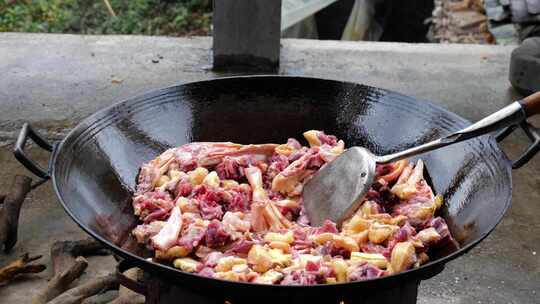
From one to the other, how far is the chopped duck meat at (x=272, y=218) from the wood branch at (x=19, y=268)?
3.31 ft

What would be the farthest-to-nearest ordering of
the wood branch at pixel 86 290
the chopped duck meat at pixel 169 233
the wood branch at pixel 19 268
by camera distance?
the wood branch at pixel 19 268 → the wood branch at pixel 86 290 → the chopped duck meat at pixel 169 233

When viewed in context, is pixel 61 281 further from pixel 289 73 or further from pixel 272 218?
pixel 289 73

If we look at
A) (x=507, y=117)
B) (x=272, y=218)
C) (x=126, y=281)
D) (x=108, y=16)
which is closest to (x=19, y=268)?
(x=126, y=281)

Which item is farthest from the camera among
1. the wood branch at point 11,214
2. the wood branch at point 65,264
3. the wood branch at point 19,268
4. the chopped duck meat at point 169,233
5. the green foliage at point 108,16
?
the green foliage at point 108,16

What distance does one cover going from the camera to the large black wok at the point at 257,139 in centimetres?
218

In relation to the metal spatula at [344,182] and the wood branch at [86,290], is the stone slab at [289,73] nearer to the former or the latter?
the wood branch at [86,290]

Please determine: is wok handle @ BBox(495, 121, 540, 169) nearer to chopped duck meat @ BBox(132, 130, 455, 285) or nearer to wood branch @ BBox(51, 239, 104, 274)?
chopped duck meat @ BBox(132, 130, 455, 285)

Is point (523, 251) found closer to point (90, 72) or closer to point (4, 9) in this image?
point (90, 72)

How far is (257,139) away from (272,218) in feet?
2.26

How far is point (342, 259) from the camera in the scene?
90.2 inches

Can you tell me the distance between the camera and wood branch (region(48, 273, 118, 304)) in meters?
3.02

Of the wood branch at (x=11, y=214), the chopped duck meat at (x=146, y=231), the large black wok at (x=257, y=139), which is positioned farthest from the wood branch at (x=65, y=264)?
the chopped duck meat at (x=146, y=231)

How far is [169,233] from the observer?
2.40m

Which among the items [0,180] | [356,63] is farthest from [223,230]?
[356,63]
